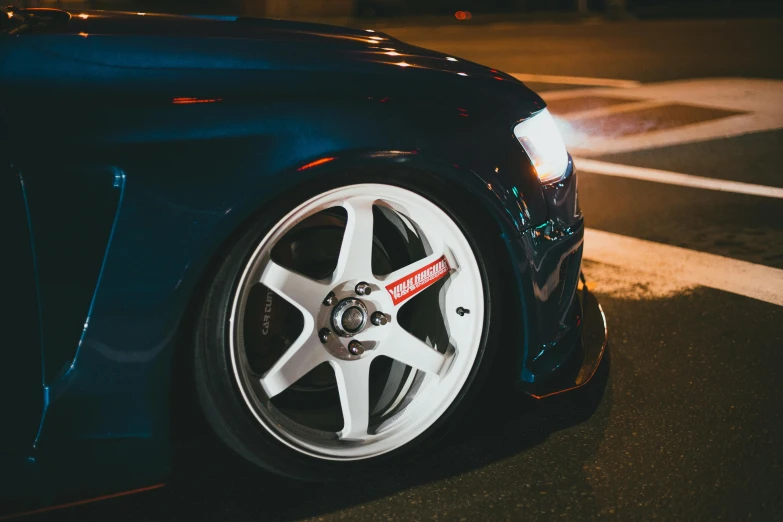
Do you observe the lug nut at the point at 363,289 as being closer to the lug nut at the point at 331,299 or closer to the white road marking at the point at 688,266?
the lug nut at the point at 331,299

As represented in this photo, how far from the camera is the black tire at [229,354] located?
222cm

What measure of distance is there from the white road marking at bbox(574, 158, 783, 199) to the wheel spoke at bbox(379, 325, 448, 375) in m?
3.69

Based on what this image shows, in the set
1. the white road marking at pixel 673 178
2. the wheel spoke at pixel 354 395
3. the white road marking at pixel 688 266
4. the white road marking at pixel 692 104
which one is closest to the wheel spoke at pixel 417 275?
the wheel spoke at pixel 354 395

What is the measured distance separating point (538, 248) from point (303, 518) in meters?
1.00

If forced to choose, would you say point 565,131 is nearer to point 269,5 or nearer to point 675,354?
point 675,354

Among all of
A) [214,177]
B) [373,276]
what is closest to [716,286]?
[373,276]

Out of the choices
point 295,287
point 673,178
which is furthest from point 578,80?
point 295,287

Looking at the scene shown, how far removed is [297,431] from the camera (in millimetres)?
2461

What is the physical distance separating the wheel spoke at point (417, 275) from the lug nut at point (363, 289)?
0.07 m

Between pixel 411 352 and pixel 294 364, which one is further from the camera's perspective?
pixel 411 352

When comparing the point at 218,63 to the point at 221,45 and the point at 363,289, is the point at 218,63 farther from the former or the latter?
the point at 363,289

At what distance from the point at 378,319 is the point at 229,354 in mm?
481

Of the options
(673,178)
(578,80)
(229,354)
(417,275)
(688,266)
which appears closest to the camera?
(229,354)

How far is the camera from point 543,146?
9.20ft
